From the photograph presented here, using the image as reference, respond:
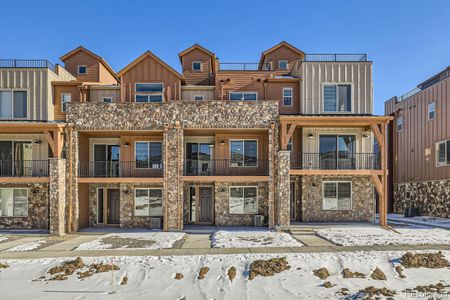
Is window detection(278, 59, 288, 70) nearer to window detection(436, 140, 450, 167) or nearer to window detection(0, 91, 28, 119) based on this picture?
window detection(436, 140, 450, 167)

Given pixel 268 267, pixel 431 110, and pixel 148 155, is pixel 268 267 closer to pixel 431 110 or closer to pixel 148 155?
pixel 148 155

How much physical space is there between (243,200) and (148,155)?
5824 millimetres

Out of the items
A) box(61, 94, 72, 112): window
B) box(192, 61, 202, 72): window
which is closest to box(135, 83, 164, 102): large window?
box(192, 61, 202, 72): window

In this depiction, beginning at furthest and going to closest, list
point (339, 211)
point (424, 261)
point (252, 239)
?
point (339, 211) < point (252, 239) < point (424, 261)

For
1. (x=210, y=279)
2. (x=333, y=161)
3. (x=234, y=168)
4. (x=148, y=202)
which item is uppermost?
(x=333, y=161)

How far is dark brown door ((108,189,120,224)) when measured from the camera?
65.2 feet

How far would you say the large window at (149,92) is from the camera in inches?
796

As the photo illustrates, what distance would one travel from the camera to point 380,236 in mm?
14656

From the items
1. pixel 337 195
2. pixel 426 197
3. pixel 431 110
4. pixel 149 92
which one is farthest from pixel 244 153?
pixel 431 110

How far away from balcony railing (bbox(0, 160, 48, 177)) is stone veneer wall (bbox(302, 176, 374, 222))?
14273mm

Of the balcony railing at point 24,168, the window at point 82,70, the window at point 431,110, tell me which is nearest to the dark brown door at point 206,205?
the balcony railing at point 24,168

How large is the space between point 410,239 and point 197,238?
8630 mm

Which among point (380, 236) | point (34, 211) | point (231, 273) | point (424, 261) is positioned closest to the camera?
point (231, 273)

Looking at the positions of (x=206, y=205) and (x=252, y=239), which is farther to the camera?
(x=206, y=205)
